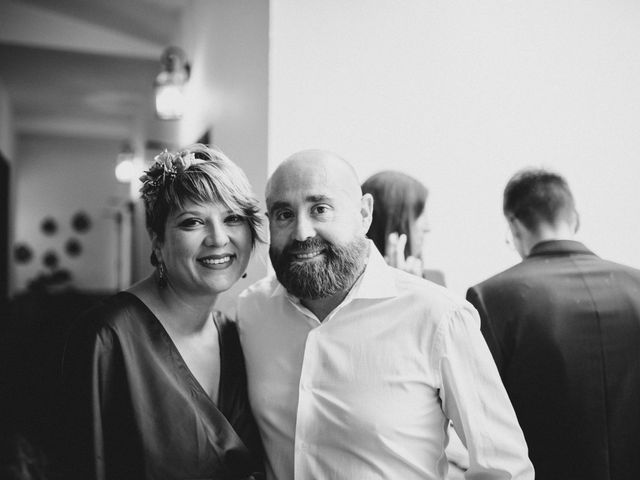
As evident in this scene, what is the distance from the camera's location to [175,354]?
58.1 inches

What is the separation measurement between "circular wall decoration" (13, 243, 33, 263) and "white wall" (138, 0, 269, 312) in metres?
6.84

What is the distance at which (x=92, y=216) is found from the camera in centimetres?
1009

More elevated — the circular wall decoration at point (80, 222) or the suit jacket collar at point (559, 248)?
the circular wall decoration at point (80, 222)

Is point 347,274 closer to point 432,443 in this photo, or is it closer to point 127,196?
point 432,443

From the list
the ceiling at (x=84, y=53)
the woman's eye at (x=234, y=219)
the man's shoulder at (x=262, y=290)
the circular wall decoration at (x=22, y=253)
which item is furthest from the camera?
the circular wall decoration at (x=22, y=253)

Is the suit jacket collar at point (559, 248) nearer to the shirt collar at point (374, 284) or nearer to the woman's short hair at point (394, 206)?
the woman's short hair at point (394, 206)

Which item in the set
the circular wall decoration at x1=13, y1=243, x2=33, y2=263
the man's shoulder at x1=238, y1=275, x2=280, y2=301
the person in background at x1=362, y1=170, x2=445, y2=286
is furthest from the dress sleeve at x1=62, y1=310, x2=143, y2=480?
the circular wall decoration at x1=13, y1=243, x2=33, y2=263

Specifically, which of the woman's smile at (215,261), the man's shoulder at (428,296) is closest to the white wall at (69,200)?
the woman's smile at (215,261)

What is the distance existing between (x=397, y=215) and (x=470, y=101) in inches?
30.7

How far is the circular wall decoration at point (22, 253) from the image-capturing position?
9.41 m

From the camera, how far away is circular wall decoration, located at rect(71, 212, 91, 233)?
9.84m

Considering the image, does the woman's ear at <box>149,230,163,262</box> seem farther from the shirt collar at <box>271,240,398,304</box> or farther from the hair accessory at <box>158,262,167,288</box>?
the shirt collar at <box>271,240,398,304</box>

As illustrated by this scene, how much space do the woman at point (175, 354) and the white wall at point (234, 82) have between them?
375 mm

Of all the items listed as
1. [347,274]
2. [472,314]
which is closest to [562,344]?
[472,314]
